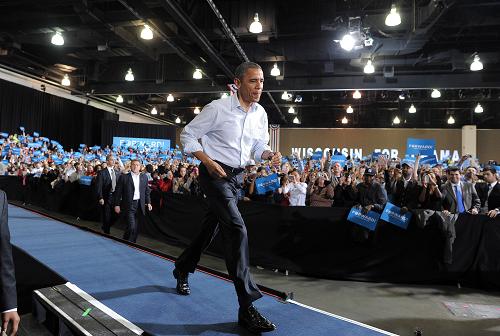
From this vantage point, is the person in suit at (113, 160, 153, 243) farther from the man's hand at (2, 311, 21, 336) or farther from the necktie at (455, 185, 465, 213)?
the necktie at (455, 185, 465, 213)

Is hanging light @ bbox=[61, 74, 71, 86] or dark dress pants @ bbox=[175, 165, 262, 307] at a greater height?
hanging light @ bbox=[61, 74, 71, 86]

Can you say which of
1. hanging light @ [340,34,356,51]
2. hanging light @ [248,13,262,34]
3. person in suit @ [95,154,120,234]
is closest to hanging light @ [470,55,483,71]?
hanging light @ [340,34,356,51]

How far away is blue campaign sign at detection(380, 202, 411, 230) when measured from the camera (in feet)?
18.5

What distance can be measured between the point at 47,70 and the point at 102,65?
100 inches

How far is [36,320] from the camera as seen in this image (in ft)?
9.93

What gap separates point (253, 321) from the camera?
85.3 inches

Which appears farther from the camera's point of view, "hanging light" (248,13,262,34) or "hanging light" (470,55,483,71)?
"hanging light" (470,55,483,71)

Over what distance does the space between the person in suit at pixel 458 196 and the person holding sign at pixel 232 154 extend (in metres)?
5.18

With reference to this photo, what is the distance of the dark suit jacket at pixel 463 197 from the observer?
648cm

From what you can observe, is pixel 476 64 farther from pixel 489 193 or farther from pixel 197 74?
pixel 197 74

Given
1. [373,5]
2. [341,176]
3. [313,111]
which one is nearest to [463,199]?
[341,176]

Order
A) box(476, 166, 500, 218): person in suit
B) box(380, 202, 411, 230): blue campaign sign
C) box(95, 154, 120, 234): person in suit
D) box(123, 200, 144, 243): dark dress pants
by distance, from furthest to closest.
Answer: box(95, 154, 120, 234): person in suit → box(123, 200, 144, 243): dark dress pants → box(476, 166, 500, 218): person in suit → box(380, 202, 411, 230): blue campaign sign

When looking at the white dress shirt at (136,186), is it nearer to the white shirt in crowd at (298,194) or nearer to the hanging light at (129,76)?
the white shirt in crowd at (298,194)

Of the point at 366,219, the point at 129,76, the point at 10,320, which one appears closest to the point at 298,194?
the point at 366,219
